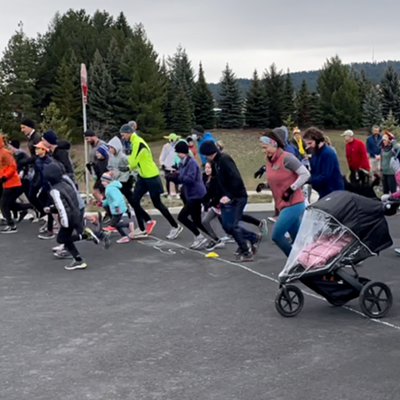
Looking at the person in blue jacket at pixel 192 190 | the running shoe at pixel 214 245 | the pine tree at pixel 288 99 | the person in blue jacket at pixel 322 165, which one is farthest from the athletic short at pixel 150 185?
the pine tree at pixel 288 99

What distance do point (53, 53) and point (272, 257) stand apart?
77.6 metres

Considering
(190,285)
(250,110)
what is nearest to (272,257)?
(190,285)

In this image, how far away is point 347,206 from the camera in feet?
23.5

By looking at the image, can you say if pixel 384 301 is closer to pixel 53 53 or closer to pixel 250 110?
pixel 250 110

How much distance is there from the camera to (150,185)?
12.3 meters

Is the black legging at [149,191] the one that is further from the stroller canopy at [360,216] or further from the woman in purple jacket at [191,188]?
the stroller canopy at [360,216]

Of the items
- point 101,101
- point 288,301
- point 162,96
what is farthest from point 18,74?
point 288,301

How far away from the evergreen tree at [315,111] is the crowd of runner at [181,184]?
189 feet

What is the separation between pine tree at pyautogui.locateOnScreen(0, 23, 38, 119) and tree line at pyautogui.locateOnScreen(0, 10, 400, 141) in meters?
0.10

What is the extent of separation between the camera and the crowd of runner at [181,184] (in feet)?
28.4

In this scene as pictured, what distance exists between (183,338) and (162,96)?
6625cm

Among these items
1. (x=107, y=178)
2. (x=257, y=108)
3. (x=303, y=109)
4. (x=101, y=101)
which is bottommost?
(x=107, y=178)

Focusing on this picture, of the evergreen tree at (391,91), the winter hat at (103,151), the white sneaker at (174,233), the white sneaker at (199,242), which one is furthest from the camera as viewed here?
the evergreen tree at (391,91)

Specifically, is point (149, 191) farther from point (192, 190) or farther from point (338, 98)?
point (338, 98)
